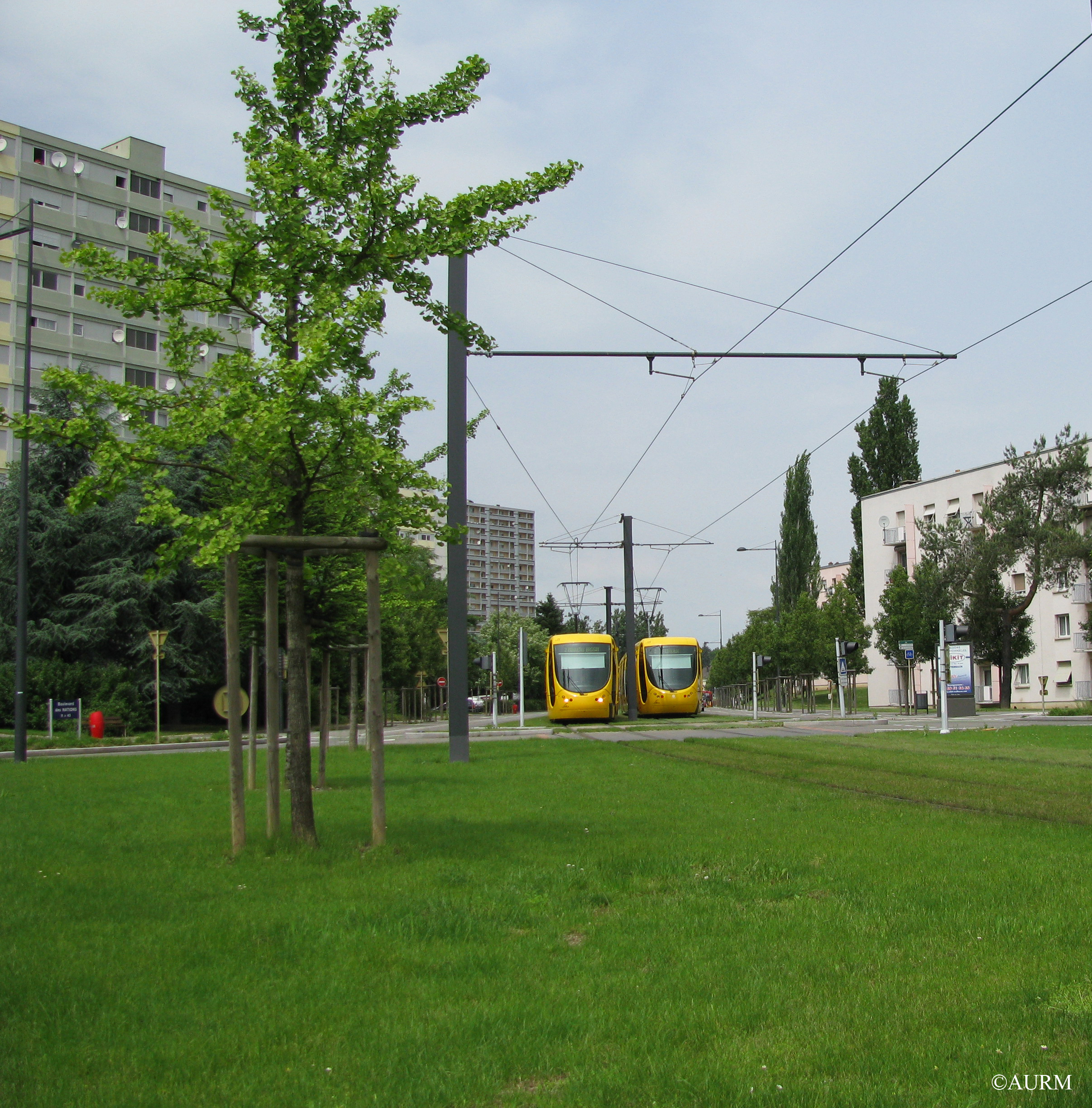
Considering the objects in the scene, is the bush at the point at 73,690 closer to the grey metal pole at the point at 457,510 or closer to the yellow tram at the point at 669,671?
the yellow tram at the point at 669,671

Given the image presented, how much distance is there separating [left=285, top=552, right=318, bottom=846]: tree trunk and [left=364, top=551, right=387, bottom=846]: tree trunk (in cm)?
51

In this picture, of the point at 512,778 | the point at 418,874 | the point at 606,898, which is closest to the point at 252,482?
the point at 418,874

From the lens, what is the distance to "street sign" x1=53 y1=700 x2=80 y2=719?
3844 cm

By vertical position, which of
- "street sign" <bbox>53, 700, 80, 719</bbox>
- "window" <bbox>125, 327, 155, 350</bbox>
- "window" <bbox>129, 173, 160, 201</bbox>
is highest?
"window" <bbox>129, 173, 160, 201</bbox>

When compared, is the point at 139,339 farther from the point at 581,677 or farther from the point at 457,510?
the point at 457,510

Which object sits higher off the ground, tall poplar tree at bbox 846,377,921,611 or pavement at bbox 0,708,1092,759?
tall poplar tree at bbox 846,377,921,611

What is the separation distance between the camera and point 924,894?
666 cm

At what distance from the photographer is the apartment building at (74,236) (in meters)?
64.6

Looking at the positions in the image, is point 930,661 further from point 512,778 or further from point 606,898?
point 606,898

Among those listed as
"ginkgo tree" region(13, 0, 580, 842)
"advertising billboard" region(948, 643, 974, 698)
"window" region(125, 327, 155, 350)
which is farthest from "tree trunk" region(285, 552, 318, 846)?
"window" region(125, 327, 155, 350)

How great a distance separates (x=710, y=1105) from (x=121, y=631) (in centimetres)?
4745

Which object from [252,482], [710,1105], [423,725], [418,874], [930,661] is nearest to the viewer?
[710,1105]

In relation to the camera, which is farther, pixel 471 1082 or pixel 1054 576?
pixel 1054 576

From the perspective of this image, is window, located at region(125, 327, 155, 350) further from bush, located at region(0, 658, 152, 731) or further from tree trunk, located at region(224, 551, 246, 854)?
tree trunk, located at region(224, 551, 246, 854)
